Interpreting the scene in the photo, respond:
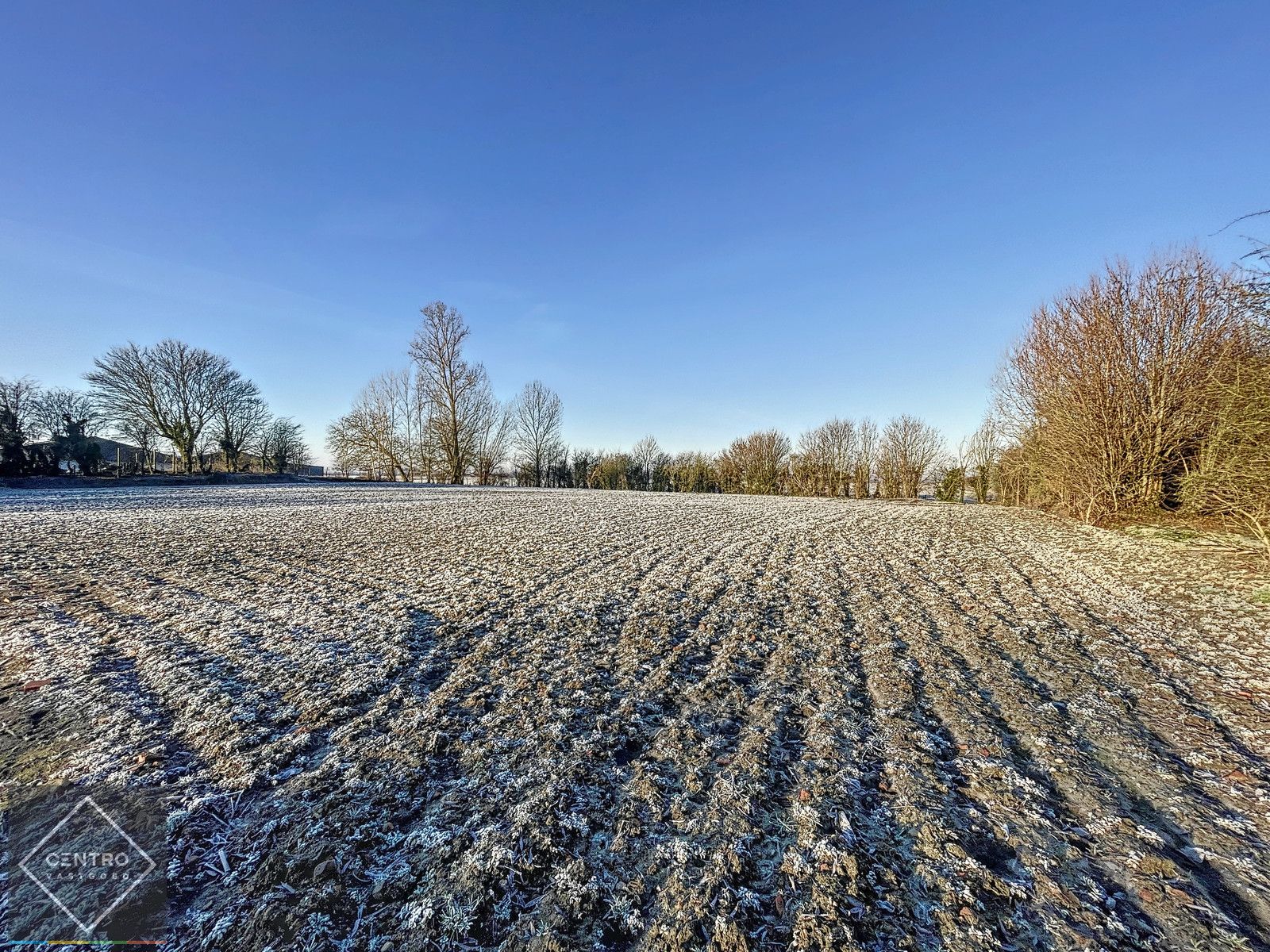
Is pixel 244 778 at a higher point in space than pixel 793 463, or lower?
lower

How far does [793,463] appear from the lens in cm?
3319

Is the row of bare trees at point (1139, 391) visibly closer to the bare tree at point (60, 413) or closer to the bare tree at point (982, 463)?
the bare tree at point (982, 463)

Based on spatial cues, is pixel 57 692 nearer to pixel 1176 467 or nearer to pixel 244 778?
pixel 244 778

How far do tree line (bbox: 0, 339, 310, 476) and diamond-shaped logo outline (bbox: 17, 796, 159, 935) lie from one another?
1355 inches

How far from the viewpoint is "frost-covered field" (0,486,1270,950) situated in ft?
5.84

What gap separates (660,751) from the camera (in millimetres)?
2783

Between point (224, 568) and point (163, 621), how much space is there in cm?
235

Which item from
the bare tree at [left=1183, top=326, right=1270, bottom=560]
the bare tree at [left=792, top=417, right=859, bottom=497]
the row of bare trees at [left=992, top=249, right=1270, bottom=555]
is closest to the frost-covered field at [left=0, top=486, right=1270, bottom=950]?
the bare tree at [left=1183, top=326, right=1270, bottom=560]

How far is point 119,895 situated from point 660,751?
2.35 meters

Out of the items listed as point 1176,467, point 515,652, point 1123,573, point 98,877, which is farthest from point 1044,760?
point 1176,467

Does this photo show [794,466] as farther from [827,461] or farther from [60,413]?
[60,413]

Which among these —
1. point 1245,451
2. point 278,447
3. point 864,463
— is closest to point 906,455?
point 864,463
